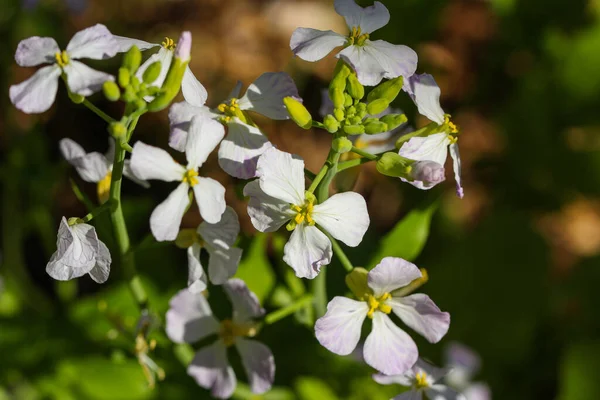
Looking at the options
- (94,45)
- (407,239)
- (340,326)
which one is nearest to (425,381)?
(340,326)

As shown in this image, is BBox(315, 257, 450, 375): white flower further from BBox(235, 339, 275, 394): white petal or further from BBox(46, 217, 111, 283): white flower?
BBox(46, 217, 111, 283): white flower

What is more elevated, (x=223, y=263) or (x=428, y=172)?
(x=428, y=172)

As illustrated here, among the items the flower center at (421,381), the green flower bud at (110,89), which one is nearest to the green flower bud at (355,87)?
the green flower bud at (110,89)

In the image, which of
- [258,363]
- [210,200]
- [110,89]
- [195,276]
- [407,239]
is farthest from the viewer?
[407,239]

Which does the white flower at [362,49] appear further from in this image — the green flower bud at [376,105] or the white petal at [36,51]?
the white petal at [36,51]

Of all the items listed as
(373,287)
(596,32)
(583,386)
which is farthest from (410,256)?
(596,32)

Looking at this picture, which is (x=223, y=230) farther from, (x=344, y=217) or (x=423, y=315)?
(x=423, y=315)

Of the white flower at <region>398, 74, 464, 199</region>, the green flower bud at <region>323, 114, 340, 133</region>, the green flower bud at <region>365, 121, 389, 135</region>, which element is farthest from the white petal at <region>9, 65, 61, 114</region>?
the white flower at <region>398, 74, 464, 199</region>
